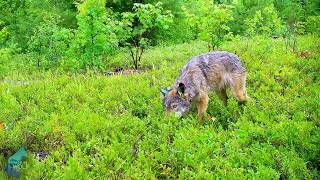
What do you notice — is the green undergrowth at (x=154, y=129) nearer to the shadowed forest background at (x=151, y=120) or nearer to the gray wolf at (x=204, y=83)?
the shadowed forest background at (x=151, y=120)

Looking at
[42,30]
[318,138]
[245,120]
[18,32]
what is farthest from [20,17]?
[318,138]

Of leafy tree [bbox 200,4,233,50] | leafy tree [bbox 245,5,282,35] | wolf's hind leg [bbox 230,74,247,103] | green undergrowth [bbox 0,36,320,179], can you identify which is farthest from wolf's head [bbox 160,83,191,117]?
leafy tree [bbox 245,5,282,35]

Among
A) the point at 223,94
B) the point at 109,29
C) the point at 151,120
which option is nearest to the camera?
the point at 151,120

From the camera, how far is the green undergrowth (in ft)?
19.5

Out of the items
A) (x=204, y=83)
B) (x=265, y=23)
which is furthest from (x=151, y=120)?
(x=265, y=23)

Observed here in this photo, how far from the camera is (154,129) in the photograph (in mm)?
7512

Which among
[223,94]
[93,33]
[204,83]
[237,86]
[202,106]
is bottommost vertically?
[223,94]

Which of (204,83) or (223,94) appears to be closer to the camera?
(204,83)

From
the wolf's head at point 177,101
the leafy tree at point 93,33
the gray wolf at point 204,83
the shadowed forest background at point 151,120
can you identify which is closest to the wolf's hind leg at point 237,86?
the gray wolf at point 204,83

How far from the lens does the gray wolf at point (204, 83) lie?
7676mm

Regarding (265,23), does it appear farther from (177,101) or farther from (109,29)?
(177,101)

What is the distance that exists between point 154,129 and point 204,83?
1.47 metres

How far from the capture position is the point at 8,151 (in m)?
6.91

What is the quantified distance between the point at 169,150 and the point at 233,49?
7.80 m
